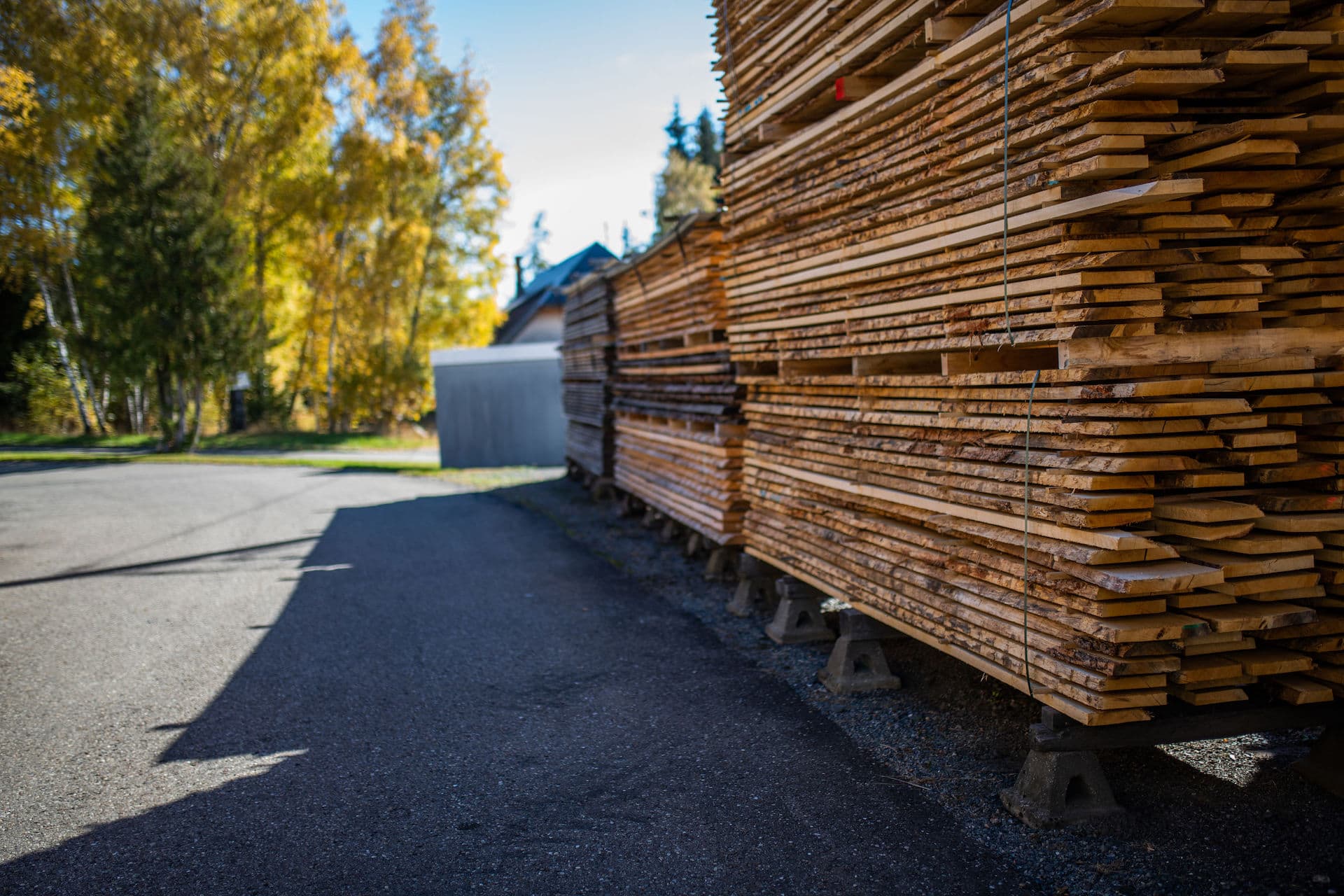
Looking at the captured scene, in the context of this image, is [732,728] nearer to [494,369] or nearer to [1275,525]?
[1275,525]

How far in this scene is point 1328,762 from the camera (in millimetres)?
3805

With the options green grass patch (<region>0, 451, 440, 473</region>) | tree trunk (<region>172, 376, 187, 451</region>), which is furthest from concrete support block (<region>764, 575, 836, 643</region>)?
tree trunk (<region>172, 376, 187, 451</region>)

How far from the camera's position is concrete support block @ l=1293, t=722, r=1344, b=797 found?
12.3 ft

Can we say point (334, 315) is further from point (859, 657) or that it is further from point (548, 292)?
point (859, 657)

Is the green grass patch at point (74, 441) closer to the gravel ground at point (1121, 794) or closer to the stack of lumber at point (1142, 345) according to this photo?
the gravel ground at point (1121, 794)

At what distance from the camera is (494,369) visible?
22578 millimetres

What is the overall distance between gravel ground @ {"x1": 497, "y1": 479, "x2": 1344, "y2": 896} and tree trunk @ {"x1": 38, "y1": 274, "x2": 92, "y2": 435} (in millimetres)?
29824

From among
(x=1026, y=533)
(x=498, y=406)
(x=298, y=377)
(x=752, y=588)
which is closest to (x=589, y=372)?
(x=752, y=588)

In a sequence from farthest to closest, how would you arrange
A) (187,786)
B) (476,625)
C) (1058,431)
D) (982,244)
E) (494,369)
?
(494,369) → (476,625) → (187,786) → (982,244) → (1058,431)

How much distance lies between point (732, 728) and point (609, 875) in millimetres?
1551

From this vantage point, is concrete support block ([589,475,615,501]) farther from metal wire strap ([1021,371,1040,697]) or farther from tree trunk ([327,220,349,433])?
tree trunk ([327,220,349,433])

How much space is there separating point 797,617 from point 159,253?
77.2 feet

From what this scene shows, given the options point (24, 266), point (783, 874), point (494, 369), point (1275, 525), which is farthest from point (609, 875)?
point (24, 266)

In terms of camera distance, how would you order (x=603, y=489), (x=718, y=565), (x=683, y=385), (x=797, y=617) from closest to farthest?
(x=797, y=617) → (x=718, y=565) → (x=683, y=385) → (x=603, y=489)
